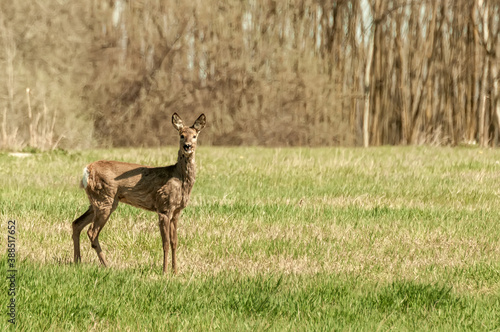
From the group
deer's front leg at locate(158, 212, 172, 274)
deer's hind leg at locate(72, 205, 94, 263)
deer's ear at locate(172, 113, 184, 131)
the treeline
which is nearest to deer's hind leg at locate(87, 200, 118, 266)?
deer's hind leg at locate(72, 205, 94, 263)

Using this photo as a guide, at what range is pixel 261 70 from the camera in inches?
793

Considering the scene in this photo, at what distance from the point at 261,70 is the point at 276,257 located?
46.1ft

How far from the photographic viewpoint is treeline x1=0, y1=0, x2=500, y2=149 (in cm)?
1934

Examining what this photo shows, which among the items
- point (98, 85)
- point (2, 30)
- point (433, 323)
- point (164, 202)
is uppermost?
point (2, 30)

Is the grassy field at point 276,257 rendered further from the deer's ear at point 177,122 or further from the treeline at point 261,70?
the treeline at point 261,70

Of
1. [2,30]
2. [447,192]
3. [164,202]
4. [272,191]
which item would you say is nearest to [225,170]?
[272,191]

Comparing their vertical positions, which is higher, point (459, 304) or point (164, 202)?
point (164, 202)

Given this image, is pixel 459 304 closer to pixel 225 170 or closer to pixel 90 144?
pixel 225 170

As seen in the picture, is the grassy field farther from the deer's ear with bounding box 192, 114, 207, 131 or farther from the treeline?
the treeline

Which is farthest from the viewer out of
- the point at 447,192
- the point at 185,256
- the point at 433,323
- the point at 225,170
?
the point at 225,170

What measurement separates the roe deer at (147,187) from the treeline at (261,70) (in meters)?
14.0

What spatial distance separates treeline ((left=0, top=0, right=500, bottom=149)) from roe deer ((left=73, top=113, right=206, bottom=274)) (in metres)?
14.0

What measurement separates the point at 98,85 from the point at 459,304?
54.4ft

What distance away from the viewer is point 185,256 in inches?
255
